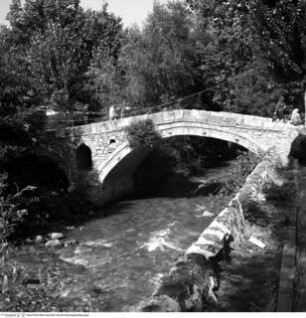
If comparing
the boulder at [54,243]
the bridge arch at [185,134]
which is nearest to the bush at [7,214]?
the boulder at [54,243]

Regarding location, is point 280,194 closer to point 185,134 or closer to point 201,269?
point 201,269

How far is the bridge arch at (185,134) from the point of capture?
1360cm

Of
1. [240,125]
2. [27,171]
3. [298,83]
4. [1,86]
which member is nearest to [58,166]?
[27,171]

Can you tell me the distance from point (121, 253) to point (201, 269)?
714cm

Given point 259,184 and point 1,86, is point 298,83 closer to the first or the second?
point 259,184

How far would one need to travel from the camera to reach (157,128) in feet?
A: 49.4

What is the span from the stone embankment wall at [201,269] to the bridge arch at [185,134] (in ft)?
22.4

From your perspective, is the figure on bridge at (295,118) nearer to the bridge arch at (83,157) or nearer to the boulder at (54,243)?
the boulder at (54,243)

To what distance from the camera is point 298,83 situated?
6051 mm

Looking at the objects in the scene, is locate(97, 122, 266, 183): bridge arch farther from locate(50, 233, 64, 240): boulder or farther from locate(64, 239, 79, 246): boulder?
locate(64, 239, 79, 246): boulder

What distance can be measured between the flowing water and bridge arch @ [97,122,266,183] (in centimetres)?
151

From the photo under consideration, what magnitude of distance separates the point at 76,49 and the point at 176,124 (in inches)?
333

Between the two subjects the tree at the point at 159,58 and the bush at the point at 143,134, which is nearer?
the bush at the point at 143,134

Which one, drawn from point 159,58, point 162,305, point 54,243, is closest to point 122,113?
point 159,58
